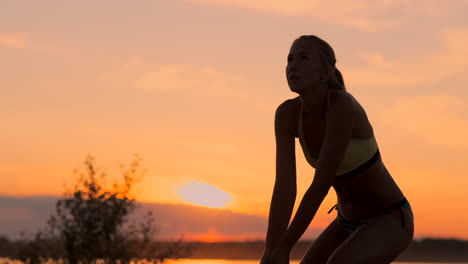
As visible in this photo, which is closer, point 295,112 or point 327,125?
point 327,125

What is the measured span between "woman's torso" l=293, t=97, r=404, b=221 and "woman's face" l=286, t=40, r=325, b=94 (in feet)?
1.06

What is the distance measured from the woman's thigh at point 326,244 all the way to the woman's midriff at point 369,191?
0.75 ft

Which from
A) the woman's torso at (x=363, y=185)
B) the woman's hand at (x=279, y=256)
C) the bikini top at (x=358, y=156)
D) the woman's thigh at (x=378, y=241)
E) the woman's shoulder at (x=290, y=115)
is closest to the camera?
the woman's thigh at (x=378, y=241)

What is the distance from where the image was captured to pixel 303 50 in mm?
5707

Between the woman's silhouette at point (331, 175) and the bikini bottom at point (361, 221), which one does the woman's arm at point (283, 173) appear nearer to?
the woman's silhouette at point (331, 175)

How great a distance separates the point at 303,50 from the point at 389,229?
1.32 metres

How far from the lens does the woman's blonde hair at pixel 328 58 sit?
5.72 metres

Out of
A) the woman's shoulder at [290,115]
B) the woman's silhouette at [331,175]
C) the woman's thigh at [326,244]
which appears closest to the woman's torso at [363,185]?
the woman's silhouette at [331,175]

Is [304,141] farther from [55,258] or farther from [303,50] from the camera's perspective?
[55,258]

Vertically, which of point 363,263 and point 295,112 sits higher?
point 295,112

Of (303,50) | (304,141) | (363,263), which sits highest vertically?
(303,50)

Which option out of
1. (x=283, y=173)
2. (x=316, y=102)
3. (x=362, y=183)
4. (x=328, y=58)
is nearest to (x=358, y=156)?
(x=362, y=183)

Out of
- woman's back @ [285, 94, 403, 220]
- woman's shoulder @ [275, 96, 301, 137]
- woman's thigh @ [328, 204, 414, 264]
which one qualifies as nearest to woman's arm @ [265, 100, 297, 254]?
woman's shoulder @ [275, 96, 301, 137]

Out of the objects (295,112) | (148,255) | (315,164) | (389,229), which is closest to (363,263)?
(389,229)
